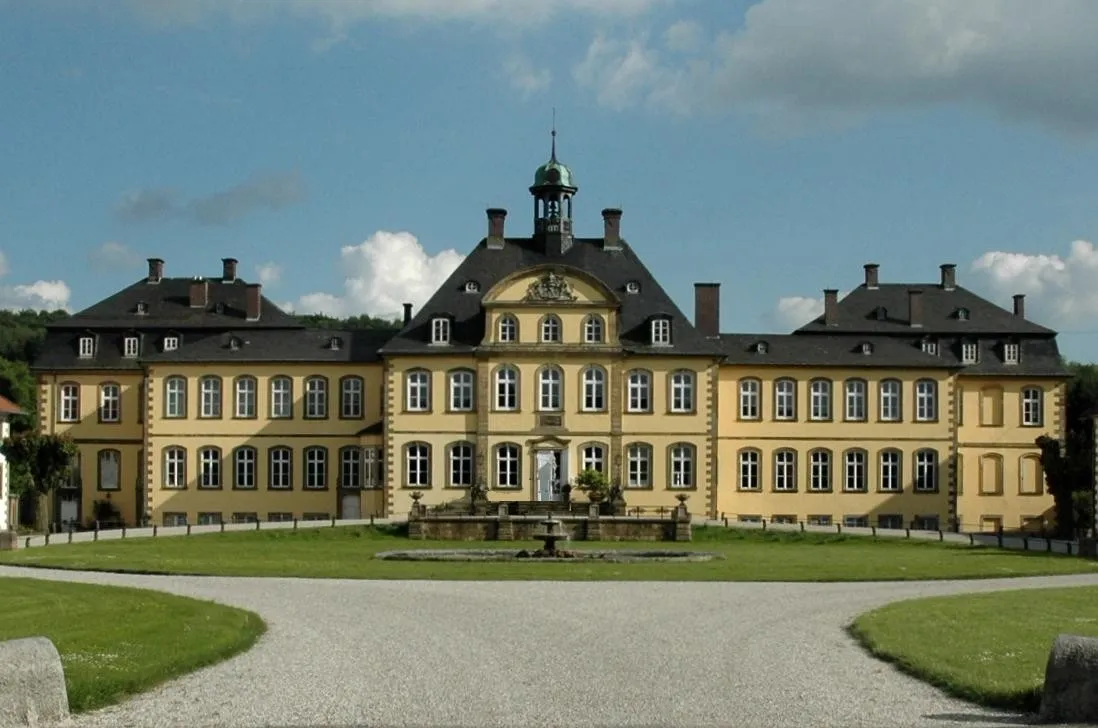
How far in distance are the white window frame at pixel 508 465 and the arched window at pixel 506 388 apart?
134 centimetres

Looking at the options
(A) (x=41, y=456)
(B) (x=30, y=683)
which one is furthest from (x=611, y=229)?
(B) (x=30, y=683)

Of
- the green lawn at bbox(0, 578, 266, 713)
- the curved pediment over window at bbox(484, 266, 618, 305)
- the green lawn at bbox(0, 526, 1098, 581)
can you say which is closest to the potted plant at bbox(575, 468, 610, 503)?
the green lawn at bbox(0, 526, 1098, 581)

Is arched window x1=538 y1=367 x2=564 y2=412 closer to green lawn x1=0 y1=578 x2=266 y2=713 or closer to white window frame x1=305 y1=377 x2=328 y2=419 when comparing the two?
white window frame x1=305 y1=377 x2=328 y2=419

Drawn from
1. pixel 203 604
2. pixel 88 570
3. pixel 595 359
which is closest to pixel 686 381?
pixel 595 359

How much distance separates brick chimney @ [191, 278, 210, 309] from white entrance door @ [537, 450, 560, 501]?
15.7m

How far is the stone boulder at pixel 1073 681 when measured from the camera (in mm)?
13008

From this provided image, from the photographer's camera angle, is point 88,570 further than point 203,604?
Yes

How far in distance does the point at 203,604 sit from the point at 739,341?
123 ft

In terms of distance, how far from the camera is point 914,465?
57.6m

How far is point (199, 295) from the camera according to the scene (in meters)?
62.4

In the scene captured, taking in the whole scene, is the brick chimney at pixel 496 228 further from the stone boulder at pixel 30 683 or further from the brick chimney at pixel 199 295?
the stone boulder at pixel 30 683

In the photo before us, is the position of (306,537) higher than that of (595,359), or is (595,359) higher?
(595,359)

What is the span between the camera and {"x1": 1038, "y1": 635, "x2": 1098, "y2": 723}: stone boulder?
42.7 ft

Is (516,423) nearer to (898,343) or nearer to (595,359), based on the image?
(595,359)
